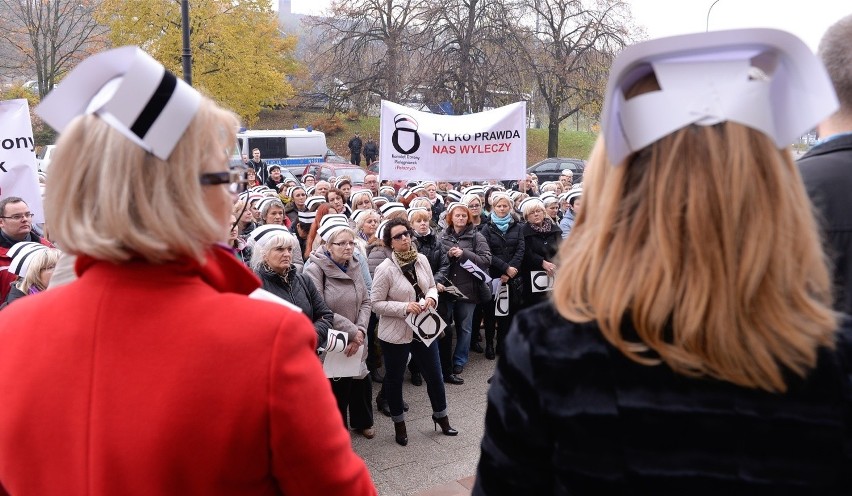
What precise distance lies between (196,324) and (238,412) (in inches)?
6.6

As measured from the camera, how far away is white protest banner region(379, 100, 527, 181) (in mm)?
9516

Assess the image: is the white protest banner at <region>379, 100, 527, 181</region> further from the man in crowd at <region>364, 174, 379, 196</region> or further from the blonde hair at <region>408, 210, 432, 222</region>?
the man in crowd at <region>364, 174, 379, 196</region>

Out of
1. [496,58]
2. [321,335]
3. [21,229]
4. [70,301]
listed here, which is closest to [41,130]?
[496,58]

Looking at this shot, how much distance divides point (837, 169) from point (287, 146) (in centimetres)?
2773

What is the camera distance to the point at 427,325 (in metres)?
5.65

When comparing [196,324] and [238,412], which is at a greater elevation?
[196,324]

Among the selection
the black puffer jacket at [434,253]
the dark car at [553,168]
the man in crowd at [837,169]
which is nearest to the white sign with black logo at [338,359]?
the black puffer jacket at [434,253]

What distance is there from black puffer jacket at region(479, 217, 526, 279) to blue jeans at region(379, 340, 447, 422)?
2379 millimetres

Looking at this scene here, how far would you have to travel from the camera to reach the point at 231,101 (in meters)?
26.1

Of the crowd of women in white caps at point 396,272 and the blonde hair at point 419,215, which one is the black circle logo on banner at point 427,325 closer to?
the crowd of women in white caps at point 396,272

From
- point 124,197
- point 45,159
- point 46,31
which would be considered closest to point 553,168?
point 45,159

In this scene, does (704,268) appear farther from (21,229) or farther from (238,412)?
(21,229)

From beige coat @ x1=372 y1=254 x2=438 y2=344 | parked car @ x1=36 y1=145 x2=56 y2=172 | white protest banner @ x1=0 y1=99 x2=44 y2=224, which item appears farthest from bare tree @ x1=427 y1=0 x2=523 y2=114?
beige coat @ x1=372 y1=254 x2=438 y2=344

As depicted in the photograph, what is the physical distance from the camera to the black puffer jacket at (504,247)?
7973mm
